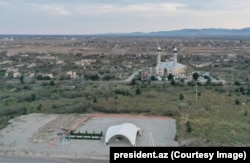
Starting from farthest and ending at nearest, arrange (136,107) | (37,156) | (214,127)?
(136,107), (214,127), (37,156)

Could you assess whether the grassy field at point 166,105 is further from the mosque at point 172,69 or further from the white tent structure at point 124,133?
the mosque at point 172,69

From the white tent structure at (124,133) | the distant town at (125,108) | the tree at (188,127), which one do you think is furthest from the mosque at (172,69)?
the white tent structure at (124,133)

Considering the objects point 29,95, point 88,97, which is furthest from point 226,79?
point 29,95

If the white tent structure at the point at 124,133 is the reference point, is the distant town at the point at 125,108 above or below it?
below

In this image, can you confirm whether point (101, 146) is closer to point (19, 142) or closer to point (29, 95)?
point (19, 142)

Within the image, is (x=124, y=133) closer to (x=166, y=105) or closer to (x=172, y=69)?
(x=166, y=105)

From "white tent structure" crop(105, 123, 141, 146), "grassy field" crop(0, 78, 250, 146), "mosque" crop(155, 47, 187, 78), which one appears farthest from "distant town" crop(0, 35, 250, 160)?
"mosque" crop(155, 47, 187, 78)

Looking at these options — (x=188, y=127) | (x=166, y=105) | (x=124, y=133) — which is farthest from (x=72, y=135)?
(x=166, y=105)

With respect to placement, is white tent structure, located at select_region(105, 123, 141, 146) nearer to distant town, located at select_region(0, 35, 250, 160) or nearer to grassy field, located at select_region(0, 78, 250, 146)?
distant town, located at select_region(0, 35, 250, 160)
